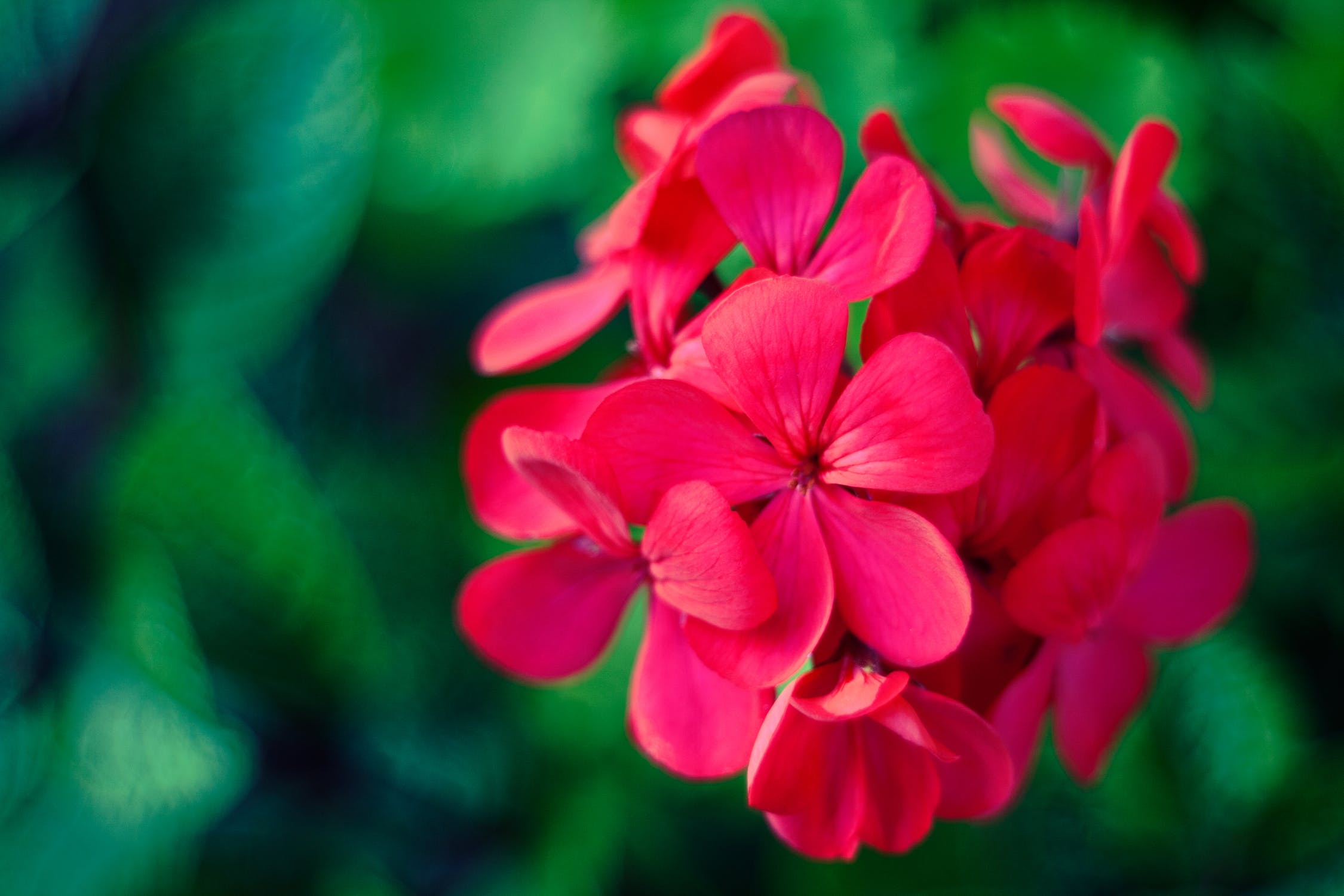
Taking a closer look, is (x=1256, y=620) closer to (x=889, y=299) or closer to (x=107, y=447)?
(x=889, y=299)

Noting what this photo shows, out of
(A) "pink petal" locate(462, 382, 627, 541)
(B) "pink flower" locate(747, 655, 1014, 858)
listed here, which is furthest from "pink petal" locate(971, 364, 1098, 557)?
(A) "pink petal" locate(462, 382, 627, 541)

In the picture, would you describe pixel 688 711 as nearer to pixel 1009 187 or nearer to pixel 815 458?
pixel 815 458

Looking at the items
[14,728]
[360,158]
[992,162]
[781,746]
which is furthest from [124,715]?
[992,162]

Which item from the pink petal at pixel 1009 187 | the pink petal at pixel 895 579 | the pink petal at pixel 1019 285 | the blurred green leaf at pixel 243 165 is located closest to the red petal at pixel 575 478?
the pink petal at pixel 895 579

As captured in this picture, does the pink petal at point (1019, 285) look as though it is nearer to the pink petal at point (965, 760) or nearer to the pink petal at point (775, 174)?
the pink petal at point (775, 174)

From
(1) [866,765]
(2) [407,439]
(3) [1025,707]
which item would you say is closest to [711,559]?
(1) [866,765]

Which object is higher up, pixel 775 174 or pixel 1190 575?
pixel 775 174

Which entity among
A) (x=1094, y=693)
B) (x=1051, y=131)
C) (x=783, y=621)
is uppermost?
(x=1051, y=131)
